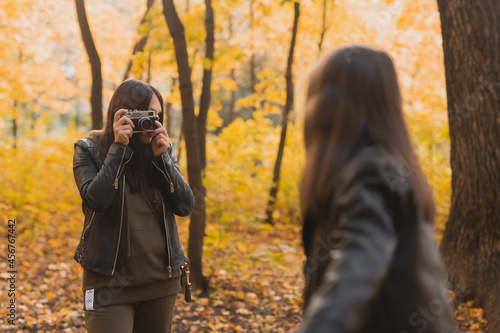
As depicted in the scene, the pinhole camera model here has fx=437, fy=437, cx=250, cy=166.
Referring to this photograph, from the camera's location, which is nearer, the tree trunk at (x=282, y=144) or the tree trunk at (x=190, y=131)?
the tree trunk at (x=190, y=131)

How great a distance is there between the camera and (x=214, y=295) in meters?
5.44

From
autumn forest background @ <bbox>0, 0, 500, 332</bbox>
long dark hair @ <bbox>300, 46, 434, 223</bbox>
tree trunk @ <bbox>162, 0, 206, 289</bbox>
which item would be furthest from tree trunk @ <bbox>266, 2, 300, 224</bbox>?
long dark hair @ <bbox>300, 46, 434, 223</bbox>

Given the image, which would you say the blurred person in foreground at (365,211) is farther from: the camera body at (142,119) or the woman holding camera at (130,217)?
the camera body at (142,119)

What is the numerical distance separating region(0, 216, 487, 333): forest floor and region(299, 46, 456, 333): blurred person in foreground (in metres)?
3.36

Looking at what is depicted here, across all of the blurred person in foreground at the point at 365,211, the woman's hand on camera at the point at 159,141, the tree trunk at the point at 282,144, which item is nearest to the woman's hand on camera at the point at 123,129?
the woman's hand on camera at the point at 159,141

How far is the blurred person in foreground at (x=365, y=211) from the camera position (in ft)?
3.36

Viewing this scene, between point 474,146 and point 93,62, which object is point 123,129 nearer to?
point 474,146

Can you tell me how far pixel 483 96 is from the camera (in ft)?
13.3

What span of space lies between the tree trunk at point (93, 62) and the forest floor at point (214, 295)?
7.82ft

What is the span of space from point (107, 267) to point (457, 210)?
3573 millimetres

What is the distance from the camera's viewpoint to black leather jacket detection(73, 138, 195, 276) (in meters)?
2.23

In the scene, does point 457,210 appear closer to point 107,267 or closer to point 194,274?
point 194,274

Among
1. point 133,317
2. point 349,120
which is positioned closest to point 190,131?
point 133,317

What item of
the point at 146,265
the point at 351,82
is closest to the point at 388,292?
the point at 351,82
